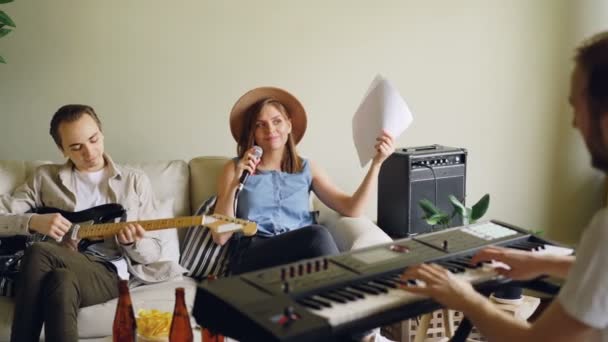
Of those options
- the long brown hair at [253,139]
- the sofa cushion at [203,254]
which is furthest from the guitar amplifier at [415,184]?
the sofa cushion at [203,254]

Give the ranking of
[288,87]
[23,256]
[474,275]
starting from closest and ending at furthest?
[474,275]
[23,256]
[288,87]

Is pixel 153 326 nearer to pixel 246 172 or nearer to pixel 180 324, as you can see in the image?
pixel 180 324

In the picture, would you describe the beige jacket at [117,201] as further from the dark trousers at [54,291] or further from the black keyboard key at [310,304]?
the black keyboard key at [310,304]

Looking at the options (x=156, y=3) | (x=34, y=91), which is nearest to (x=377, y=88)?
(x=156, y=3)

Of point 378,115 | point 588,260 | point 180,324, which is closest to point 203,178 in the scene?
point 378,115

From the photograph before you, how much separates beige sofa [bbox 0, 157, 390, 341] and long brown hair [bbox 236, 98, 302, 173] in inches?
7.6

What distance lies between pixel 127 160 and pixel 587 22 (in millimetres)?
2536

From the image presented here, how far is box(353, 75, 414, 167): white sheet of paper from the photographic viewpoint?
2365 millimetres

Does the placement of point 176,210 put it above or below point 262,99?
below

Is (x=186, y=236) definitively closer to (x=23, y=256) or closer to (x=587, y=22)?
(x=23, y=256)

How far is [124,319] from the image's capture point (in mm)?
1693

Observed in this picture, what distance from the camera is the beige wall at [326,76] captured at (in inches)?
108

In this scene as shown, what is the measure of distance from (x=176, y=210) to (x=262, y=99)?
602 millimetres

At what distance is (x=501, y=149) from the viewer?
3.43m
